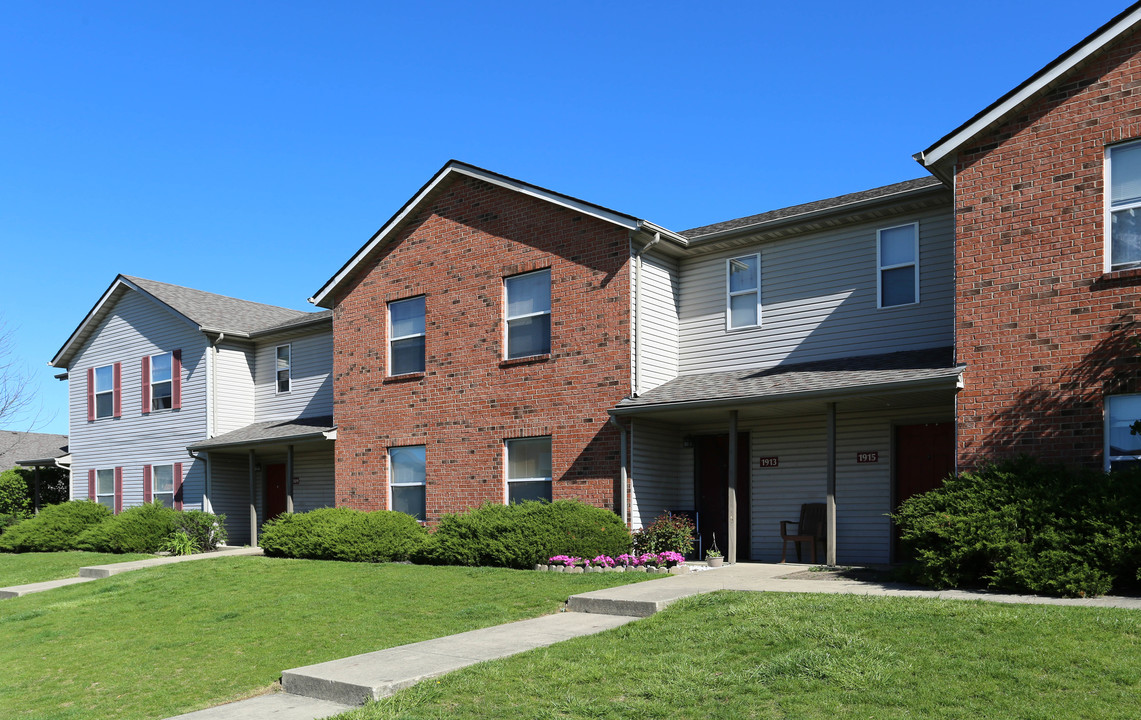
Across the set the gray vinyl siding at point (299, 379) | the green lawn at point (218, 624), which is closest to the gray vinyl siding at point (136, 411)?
the gray vinyl siding at point (299, 379)

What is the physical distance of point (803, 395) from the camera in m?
14.3

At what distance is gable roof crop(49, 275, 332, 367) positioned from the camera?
85.7ft

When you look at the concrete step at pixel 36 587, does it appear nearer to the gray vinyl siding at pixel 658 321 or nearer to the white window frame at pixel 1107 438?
the gray vinyl siding at pixel 658 321

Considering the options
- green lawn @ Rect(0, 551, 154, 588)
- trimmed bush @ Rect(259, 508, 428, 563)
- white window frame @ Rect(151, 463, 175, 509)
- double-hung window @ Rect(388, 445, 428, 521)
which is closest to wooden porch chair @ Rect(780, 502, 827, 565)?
trimmed bush @ Rect(259, 508, 428, 563)

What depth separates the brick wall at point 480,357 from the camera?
57.1 feet

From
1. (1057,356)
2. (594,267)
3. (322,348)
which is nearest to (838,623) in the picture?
(1057,356)

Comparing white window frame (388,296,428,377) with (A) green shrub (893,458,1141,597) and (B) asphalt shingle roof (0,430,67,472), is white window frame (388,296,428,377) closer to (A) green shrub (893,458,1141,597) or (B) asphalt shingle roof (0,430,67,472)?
(A) green shrub (893,458,1141,597)

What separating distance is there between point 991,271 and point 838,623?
20.8 ft

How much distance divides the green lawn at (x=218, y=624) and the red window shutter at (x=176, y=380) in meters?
9.92

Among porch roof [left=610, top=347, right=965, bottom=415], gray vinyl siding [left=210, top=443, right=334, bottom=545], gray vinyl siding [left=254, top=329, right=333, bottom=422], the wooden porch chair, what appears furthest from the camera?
gray vinyl siding [left=254, top=329, right=333, bottom=422]

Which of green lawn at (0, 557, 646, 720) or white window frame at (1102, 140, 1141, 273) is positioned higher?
white window frame at (1102, 140, 1141, 273)

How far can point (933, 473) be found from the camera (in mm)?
15312

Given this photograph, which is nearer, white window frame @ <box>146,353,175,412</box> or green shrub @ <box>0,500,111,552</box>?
green shrub @ <box>0,500,111,552</box>

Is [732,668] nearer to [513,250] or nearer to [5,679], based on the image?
[5,679]
